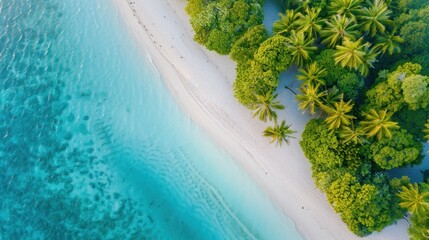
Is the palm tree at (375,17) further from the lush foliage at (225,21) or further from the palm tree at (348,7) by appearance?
the lush foliage at (225,21)

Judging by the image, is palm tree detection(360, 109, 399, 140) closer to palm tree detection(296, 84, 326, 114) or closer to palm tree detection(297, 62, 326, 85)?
palm tree detection(296, 84, 326, 114)

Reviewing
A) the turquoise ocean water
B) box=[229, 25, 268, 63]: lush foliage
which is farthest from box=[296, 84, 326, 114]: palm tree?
the turquoise ocean water

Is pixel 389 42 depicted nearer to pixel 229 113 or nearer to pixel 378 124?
pixel 378 124

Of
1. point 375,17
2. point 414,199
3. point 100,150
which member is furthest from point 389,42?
point 100,150

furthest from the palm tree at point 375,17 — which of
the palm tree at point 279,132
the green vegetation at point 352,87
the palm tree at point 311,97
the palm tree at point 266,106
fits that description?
the palm tree at point 279,132

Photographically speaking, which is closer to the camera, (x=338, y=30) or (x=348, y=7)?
(x=338, y=30)
